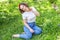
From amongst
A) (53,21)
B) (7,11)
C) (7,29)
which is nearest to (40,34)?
(53,21)

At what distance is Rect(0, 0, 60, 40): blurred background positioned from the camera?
3400 millimetres

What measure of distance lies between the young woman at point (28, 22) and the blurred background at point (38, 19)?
0.09 meters

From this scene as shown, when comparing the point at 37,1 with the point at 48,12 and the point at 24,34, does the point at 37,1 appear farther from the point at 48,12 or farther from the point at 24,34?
the point at 24,34

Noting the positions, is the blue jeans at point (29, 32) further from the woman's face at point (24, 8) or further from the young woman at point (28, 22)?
the woman's face at point (24, 8)

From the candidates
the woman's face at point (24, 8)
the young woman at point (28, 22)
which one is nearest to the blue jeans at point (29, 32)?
the young woman at point (28, 22)

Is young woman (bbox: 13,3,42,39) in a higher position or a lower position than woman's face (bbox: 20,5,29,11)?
lower

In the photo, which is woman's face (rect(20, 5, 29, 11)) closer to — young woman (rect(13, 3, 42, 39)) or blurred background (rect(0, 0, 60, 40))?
young woman (rect(13, 3, 42, 39))

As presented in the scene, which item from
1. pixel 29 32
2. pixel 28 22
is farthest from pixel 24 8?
pixel 29 32

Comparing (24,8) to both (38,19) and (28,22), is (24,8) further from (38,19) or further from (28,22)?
(38,19)

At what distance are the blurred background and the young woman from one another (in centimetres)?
9

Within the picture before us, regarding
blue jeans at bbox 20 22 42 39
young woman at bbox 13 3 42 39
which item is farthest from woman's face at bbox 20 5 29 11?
blue jeans at bbox 20 22 42 39

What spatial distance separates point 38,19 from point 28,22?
297 millimetres

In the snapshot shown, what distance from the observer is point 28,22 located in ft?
11.1

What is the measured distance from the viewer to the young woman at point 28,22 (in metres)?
3.36
